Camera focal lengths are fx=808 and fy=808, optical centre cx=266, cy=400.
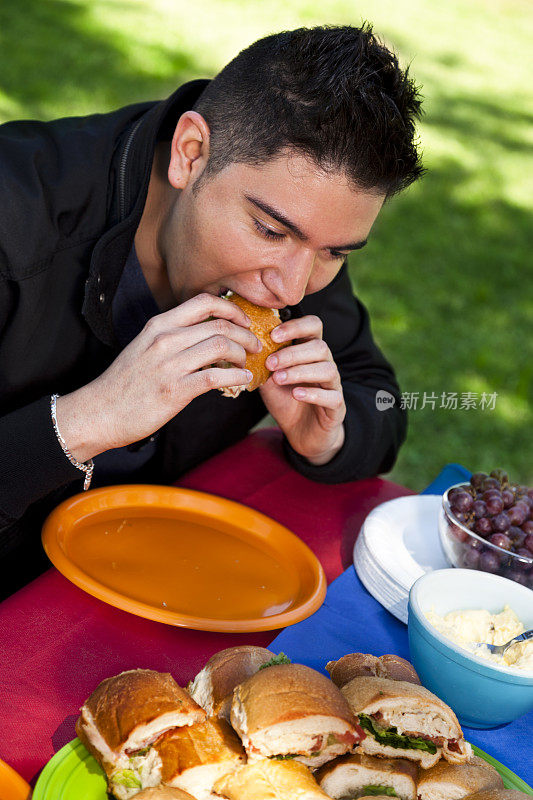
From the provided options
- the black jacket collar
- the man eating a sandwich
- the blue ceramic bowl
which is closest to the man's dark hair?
the man eating a sandwich

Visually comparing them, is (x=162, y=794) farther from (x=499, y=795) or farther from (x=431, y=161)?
(x=431, y=161)

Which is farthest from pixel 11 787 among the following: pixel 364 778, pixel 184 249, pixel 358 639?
pixel 184 249

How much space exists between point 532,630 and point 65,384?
1287 mm

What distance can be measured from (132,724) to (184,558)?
0.68m

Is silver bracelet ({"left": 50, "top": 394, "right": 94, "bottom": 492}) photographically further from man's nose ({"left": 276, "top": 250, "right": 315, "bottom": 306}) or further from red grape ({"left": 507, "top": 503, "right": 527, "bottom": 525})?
red grape ({"left": 507, "top": 503, "right": 527, "bottom": 525})

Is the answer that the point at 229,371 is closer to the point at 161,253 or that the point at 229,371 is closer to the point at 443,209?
the point at 161,253

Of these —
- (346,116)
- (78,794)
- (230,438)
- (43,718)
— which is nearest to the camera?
(78,794)

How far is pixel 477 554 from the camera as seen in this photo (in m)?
1.76

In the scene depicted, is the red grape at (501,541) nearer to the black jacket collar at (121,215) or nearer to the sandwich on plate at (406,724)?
the sandwich on plate at (406,724)

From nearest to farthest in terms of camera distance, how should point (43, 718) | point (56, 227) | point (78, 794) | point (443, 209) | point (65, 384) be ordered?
point (78, 794)
point (43, 718)
point (56, 227)
point (65, 384)
point (443, 209)

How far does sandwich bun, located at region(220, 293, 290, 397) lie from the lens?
6.41 ft

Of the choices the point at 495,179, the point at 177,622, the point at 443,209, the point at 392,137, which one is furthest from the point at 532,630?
the point at 495,179

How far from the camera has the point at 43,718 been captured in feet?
4.42

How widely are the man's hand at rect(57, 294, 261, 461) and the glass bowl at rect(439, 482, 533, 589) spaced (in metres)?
0.60
